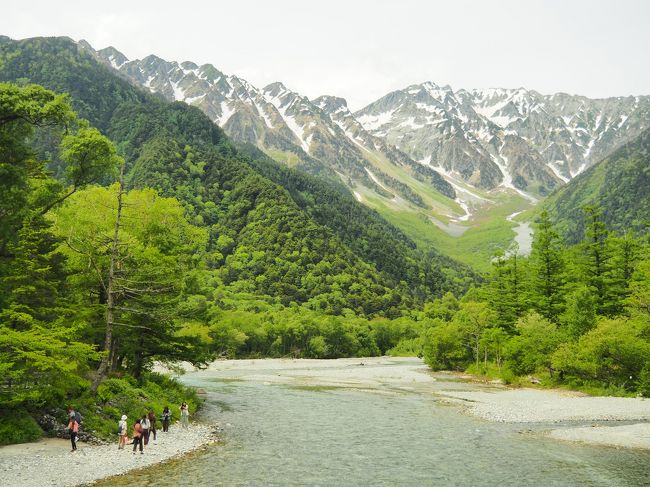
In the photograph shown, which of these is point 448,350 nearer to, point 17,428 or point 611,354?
point 611,354

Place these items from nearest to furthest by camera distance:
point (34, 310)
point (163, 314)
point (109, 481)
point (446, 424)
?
point (109, 481), point (34, 310), point (163, 314), point (446, 424)

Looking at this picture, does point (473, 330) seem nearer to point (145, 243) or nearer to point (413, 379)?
point (413, 379)

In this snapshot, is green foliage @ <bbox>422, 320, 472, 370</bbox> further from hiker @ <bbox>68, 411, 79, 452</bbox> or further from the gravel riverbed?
hiker @ <bbox>68, 411, 79, 452</bbox>

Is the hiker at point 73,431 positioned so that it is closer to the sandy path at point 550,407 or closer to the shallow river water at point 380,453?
the shallow river water at point 380,453

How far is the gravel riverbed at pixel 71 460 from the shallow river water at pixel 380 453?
1274 mm

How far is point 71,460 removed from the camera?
86.1 ft

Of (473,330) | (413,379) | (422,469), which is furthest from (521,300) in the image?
(422,469)

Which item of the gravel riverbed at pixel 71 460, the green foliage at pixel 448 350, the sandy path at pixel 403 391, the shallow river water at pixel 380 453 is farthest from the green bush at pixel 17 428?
the green foliage at pixel 448 350

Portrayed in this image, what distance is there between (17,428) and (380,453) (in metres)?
20.9

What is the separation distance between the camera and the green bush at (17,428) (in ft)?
91.0

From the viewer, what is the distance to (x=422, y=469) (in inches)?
1109

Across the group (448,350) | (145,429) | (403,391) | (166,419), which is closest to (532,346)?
(403,391)

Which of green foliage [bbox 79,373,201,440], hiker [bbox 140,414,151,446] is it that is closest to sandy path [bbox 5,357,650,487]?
hiker [bbox 140,414,151,446]

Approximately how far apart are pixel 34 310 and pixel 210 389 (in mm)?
38378
